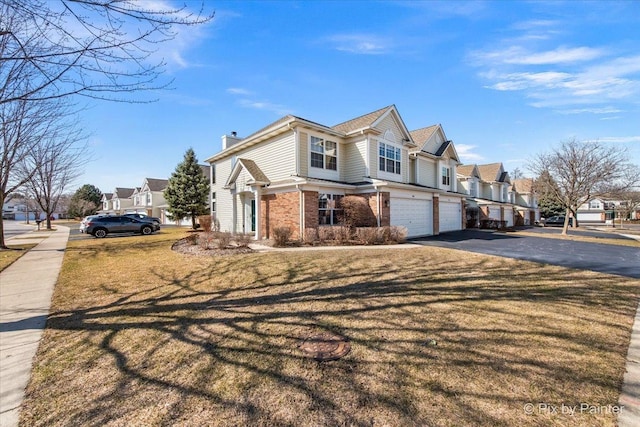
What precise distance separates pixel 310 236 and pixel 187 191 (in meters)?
20.5

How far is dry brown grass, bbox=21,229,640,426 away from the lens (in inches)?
107

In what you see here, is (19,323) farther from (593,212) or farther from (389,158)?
(593,212)

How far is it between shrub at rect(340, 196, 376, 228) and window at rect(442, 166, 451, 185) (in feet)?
43.9

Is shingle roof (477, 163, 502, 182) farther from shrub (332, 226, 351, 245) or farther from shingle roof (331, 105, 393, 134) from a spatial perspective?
shrub (332, 226, 351, 245)

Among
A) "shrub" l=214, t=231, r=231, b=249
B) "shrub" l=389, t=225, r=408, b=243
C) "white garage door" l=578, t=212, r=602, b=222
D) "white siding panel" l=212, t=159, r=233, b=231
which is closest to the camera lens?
"shrub" l=214, t=231, r=231, b=249

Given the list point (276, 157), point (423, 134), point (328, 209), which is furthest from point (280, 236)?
point (423, 134)

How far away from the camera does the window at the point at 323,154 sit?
52.5 ft

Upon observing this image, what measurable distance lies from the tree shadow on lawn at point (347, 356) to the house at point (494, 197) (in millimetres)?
27018

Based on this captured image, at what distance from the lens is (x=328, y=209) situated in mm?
15484

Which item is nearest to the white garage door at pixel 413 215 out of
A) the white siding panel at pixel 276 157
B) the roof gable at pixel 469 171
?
the white siding panel at pixel 276 157

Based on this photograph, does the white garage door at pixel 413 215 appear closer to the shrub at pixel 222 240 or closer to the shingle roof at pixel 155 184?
the shrub at pixel 222 240

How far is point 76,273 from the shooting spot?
881 centimetres

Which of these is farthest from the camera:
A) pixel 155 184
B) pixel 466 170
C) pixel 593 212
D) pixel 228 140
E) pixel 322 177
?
pixel 593 212

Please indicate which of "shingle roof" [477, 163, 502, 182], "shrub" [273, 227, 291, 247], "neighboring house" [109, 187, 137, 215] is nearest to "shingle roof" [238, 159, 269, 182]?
"shrub" [273, 227, 291, 247]
